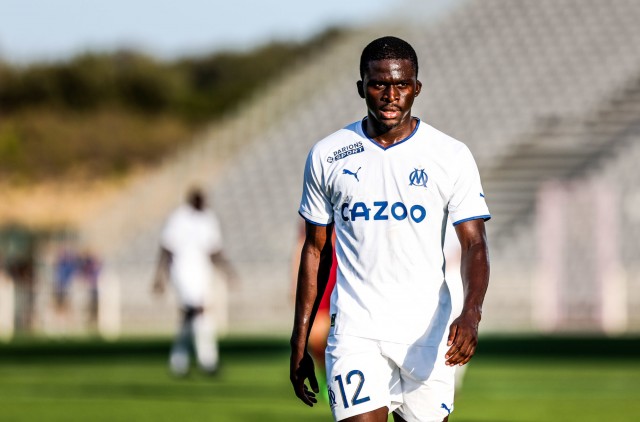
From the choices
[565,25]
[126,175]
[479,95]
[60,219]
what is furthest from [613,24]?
[126,175]

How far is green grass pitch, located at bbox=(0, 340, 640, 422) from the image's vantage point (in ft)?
50.5

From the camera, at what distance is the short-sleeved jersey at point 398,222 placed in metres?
7.11

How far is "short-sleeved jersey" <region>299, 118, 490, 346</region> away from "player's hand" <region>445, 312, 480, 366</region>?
422mm

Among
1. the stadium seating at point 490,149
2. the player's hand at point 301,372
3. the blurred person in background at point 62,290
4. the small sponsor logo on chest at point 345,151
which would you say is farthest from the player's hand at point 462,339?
the blurred person in background at point 62,290

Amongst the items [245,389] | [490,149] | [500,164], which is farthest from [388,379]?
[490,149]

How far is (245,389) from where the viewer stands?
62.3 ft

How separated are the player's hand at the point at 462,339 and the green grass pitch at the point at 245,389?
7.74 meters

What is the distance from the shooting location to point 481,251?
7066 millimetres

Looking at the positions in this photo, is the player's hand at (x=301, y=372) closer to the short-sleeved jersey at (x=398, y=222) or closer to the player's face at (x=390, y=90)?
the short-sleeved jersey at (x=398, y=222)

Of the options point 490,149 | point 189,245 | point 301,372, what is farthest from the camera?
point 490,149

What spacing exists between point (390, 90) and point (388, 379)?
4.23 ft

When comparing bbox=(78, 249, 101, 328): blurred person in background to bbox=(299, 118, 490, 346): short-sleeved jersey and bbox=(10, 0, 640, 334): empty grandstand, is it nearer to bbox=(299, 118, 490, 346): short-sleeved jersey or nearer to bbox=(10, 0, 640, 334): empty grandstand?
bbox=(10, 0, 640, 334): empty grandstand

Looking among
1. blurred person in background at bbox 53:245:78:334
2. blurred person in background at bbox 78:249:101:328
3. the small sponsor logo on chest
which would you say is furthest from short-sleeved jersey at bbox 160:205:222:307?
blurred person in background at bbox 53:245:78:334

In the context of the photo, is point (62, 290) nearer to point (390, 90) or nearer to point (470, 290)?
point (390, 90)
